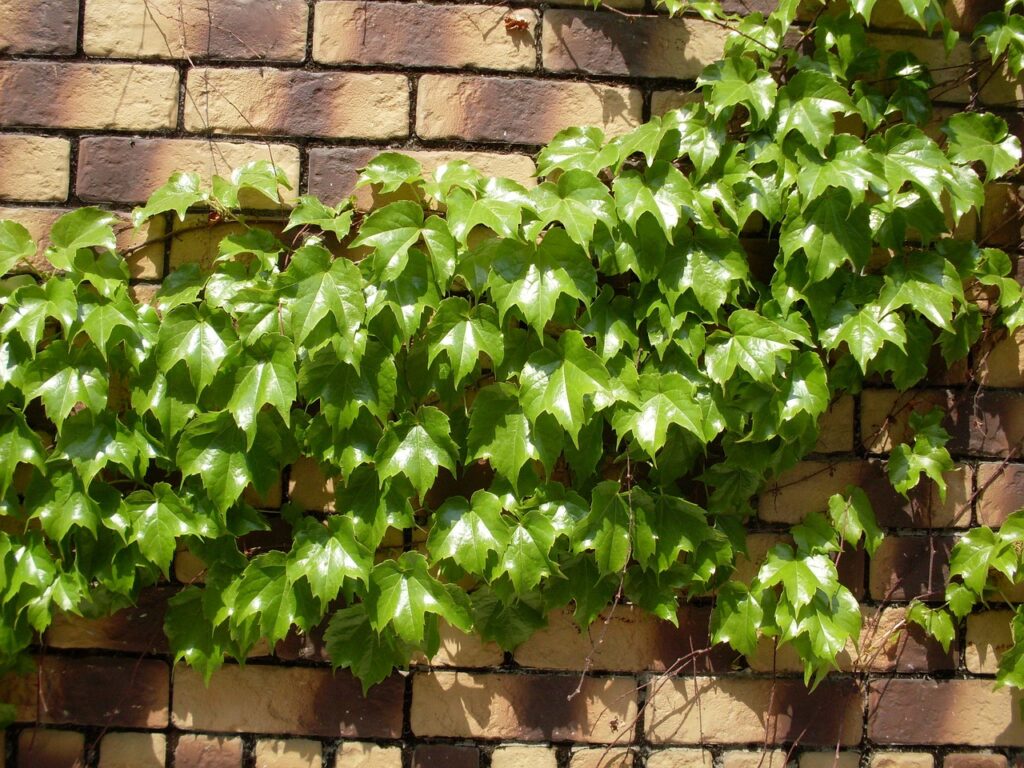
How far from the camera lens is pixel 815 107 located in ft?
4.34

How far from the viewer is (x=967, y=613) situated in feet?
4.74

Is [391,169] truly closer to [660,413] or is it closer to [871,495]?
[660,413]

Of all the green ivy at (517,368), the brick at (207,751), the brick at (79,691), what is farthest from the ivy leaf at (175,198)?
the brick at (207,751)

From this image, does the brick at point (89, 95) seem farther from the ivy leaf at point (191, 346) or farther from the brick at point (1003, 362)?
the brick at point (1003, 362)

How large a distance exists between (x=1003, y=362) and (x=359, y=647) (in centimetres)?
113

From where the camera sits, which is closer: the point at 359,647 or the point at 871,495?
the point at 359,647

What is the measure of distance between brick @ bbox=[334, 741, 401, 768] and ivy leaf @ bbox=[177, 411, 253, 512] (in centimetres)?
45

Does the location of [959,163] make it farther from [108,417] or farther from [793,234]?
[108,417]

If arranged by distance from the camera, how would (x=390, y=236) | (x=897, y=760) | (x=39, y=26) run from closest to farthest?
(x=390, y=236) → (x=39, y=26) → (x=897, y=760)

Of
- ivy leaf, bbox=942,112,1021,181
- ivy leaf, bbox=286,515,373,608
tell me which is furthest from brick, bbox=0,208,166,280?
ivy leaf, bbox=942,112,1021,181

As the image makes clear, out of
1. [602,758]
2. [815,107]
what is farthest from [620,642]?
[815,107]

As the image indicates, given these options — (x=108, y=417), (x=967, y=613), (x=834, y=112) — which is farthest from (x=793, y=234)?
(x=108, y=417)

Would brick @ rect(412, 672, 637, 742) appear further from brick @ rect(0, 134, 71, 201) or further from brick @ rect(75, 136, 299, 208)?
brick @ rect(0, 134, 71, 201)

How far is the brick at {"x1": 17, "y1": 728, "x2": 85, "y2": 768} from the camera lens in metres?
1.41
